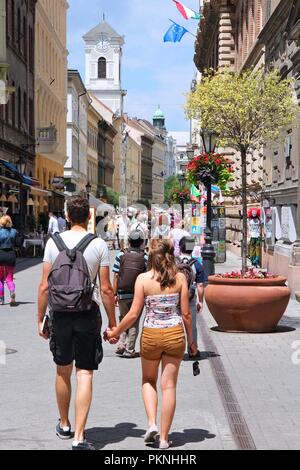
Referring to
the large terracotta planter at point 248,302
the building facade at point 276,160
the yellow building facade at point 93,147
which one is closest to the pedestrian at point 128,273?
the large terracotta planter at point 248,302

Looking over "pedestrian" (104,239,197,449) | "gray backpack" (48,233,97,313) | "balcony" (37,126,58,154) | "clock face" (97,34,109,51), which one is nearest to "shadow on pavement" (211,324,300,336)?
"pedestrian" (104,239,197,449)

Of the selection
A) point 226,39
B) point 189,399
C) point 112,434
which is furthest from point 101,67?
point 112,434

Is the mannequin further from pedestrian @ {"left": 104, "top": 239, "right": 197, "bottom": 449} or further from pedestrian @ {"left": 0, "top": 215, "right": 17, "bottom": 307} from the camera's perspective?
pedestrian @ {"left": 104, "top": 239, "right": 197, "bottom": 449}

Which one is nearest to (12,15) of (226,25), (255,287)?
(226,25)

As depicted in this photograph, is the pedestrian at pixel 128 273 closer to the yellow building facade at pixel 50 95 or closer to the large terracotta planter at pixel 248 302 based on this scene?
the large terracotta planter at pixel 248 302

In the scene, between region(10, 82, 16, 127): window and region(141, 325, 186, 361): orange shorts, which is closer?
region(141, 325, 186, 361): orange shorts

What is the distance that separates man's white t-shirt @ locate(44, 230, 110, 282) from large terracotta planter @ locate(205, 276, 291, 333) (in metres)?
6.25

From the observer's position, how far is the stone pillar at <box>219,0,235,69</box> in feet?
142

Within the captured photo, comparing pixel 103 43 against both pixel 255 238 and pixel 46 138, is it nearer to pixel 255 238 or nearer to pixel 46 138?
pixel 46 138

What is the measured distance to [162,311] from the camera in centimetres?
673

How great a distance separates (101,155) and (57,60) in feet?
164

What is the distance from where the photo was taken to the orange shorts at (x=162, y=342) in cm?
668
